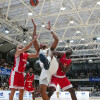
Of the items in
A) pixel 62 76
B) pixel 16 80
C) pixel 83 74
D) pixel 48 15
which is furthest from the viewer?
pixel 83 74

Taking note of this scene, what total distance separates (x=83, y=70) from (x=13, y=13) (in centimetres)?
2959

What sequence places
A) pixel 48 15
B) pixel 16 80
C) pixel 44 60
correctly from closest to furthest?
1. pixel 44 60
2. pixel 16 80
3. pixel 48 15

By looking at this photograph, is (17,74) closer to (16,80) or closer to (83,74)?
(16,80)

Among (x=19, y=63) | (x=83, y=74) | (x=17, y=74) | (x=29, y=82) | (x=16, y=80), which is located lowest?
(x=16, y=80)

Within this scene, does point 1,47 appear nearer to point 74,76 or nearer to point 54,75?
point 74,76

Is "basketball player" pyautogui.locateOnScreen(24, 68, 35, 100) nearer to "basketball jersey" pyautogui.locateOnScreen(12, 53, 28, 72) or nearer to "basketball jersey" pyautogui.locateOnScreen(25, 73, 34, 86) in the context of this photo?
"basketball jersey" pyautogui.locateOnScreen(25, 73, 34, 86)

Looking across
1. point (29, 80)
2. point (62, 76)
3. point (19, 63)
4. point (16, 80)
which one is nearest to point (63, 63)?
point (62, 76)

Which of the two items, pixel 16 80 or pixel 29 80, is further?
pixel 29 80

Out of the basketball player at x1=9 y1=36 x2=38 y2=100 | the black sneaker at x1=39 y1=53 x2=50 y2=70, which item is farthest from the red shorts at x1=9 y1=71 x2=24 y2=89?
the black sneaker at x1=39 y1=53 x2=50 y2=70

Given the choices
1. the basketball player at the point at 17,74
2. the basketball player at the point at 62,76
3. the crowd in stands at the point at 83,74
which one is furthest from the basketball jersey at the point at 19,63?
the crowd in stands at the point at 83,74

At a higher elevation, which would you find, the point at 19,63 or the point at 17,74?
the point at 19,63

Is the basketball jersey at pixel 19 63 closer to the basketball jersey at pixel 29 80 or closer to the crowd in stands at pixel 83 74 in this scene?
the basketball jersey at pixel 29 80

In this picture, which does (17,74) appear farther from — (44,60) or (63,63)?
(44,60)

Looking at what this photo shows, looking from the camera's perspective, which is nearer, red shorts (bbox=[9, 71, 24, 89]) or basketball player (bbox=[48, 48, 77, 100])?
basketball player (bbox=[48, 48, 77, 100])
